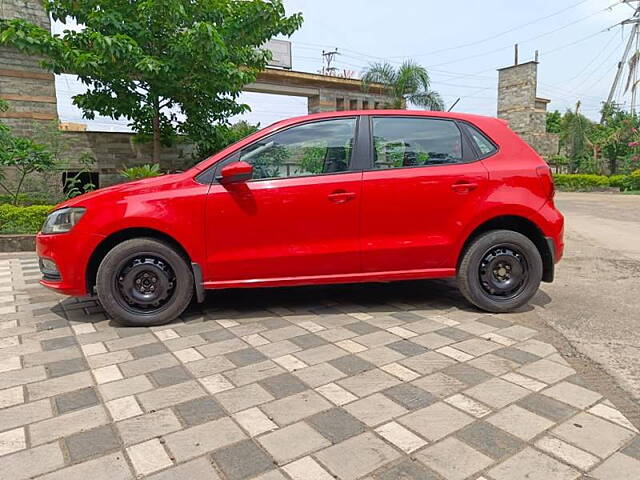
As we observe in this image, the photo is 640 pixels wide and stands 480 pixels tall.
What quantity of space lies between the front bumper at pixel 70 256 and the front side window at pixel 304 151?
1.38 metres

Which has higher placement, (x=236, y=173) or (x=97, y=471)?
(x=236, y=173)

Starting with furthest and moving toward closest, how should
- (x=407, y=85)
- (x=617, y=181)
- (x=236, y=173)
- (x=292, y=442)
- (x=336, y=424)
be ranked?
(x=617, y=181), (x=407, y=85), (x=236, y=173), (x=336, y=424), (x=292, y=442)

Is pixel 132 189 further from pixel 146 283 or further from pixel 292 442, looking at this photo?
pixel 292 442

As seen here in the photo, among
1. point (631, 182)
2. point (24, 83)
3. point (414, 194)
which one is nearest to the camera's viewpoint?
point (414, 194)

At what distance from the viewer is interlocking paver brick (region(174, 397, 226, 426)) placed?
230 centimetres

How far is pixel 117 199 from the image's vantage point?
3.55 metres

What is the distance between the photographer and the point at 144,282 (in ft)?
11.9

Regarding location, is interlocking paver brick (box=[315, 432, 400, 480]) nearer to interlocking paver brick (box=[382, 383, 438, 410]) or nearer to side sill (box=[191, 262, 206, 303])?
interlocking paver brick (box=[382, 383, 438, 410])

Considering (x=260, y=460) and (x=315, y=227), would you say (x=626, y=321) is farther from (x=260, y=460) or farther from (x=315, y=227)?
(x=260, y=460)

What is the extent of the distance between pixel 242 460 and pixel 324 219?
2.07 metres

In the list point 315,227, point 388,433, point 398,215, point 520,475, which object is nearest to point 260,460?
point 388,433

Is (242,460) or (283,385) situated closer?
(242,460)

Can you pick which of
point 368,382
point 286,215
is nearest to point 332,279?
point 286,215

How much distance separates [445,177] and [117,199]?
2627 millimetres
